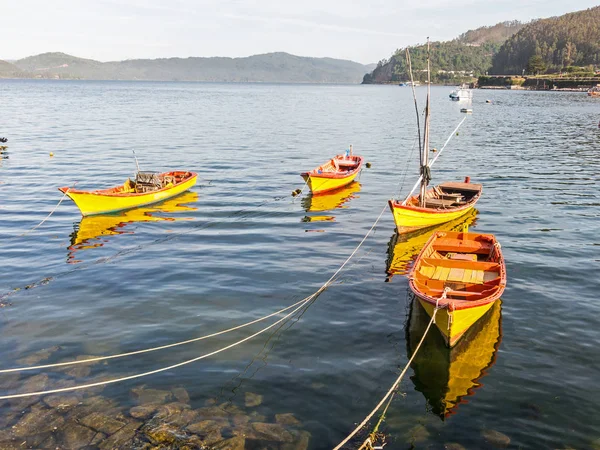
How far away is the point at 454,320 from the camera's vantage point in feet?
48.6

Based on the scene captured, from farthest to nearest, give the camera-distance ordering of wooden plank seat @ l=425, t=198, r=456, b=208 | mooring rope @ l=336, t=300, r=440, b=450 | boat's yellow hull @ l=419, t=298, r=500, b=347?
wooden plank seat @ l=425, t=198, r=456, b=208
boat's yellow hull @ l=419, t=298, r=500, b=347
mooring rope @ l=336, t=300, r=440, b=450

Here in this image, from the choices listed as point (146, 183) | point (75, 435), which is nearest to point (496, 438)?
point (75, 435)

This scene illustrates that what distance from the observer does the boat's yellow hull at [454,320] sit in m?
14.8

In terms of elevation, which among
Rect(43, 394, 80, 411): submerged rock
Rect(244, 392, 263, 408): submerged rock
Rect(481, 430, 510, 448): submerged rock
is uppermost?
Rect(43, 394, 80, 411): submerged rock

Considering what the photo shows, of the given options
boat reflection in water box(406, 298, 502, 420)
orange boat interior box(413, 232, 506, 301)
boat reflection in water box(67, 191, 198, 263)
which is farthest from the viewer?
boat reflection in water box(67, 191, 198, 263)

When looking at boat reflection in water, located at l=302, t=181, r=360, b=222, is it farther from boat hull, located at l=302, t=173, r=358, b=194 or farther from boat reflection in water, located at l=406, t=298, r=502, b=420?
boat reflection in water, located at l=406, t=298, r=502, b=420

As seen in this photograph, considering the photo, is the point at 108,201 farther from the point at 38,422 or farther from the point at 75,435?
the point at 75,435

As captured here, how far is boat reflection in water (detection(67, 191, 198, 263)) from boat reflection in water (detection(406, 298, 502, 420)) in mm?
16673

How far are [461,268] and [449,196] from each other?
43.3 feet

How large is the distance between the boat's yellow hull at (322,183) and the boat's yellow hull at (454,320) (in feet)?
71.8

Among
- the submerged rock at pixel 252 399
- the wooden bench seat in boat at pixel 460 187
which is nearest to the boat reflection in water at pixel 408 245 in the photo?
the wooden bench seat in boat at pixel 460 187

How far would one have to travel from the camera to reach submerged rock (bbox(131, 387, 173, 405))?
1324 cm

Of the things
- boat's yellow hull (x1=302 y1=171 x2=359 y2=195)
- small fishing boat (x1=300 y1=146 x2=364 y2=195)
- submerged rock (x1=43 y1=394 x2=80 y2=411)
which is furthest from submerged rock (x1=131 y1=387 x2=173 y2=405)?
boat's yellow hull (x1=302 y1=171 x2=359 y2=195)

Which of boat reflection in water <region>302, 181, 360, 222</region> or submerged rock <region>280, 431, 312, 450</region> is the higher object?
boat reflection in water <region>302, 181, 360, 222</region>
